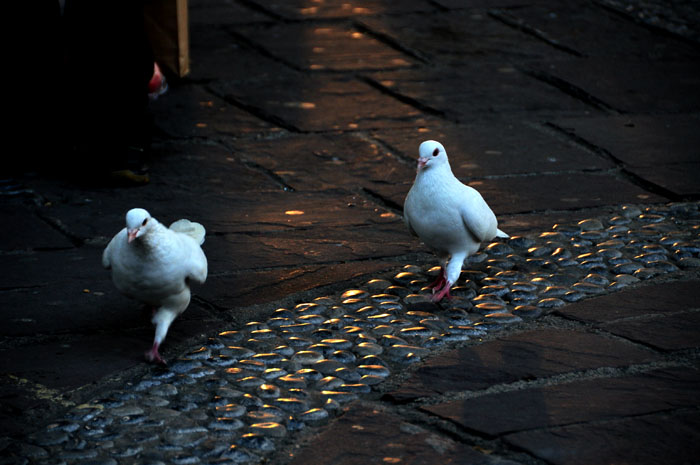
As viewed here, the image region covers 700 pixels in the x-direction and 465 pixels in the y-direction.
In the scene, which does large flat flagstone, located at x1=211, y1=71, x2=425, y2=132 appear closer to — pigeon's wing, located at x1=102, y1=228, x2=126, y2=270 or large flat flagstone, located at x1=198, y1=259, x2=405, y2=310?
large flat flagstone, located at x1=198, y1=259, x2=405, y2=310

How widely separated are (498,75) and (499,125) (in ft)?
2.92

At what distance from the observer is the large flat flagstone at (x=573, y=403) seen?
109 inches

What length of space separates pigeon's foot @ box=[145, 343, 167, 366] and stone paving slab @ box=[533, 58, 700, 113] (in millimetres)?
3544

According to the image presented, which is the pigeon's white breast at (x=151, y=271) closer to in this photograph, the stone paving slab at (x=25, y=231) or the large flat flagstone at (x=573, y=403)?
the large flat flagstone at (x=573, y=403)

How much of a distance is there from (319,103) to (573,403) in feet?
10.9

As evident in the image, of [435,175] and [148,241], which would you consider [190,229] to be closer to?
[148,241]

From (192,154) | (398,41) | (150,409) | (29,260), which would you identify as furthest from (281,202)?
(398,41)

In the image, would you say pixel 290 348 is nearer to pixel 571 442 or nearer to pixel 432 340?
pixel 432 340

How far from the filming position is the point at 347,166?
198 inches

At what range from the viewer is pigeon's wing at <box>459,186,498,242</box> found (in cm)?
352

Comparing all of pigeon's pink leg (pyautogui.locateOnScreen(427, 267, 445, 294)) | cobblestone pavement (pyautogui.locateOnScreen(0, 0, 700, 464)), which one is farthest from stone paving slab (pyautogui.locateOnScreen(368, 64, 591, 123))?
pigeon's pink leg (pyautogui.locateOnScreen(427, 267, 445, 294))

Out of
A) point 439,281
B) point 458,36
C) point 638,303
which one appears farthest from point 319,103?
point 638,303

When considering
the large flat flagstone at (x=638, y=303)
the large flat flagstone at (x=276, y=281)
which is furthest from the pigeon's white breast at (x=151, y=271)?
the large flat flagstone at (x=638, y=303)

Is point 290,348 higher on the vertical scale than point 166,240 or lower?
lower
